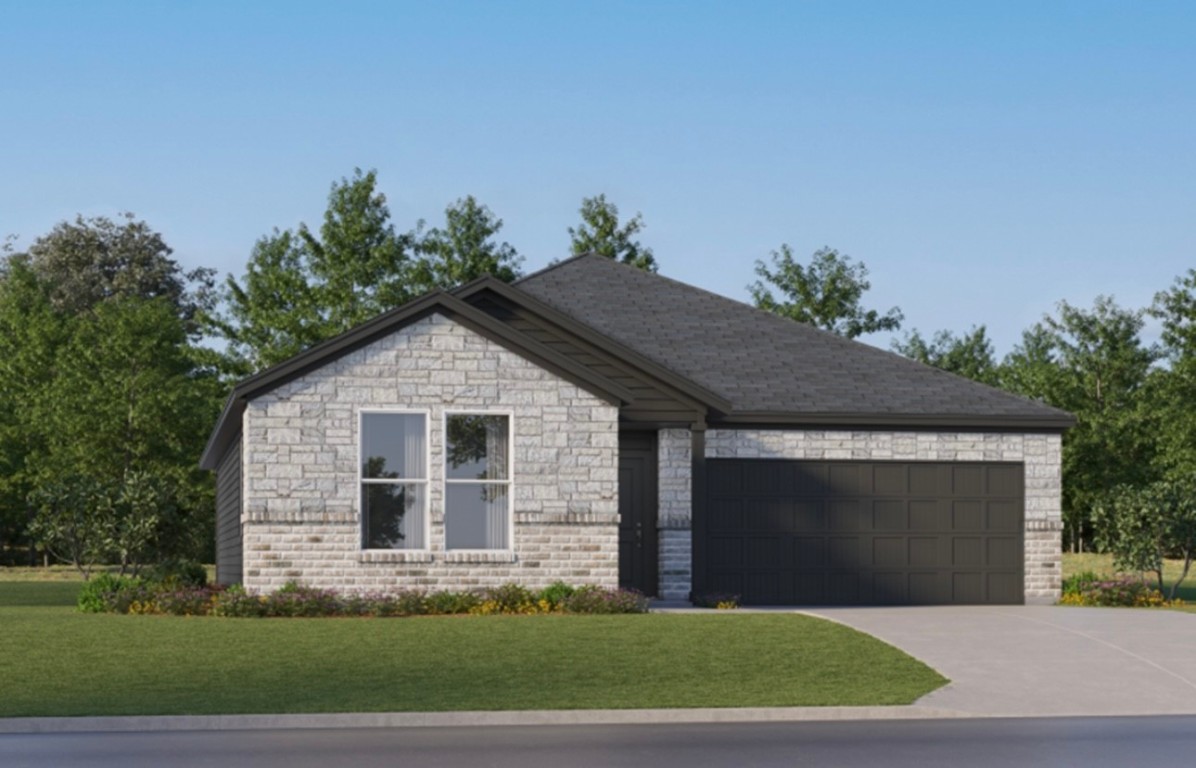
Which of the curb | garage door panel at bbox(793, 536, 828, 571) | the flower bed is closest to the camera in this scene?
the curb

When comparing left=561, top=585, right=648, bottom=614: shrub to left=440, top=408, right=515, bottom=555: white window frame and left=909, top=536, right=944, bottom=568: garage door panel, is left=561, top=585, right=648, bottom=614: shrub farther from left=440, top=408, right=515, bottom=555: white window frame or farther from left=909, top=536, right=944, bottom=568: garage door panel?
left=909, top=536, right=944, bottom=568: garage door panel

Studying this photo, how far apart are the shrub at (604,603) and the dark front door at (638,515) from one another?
2.82m

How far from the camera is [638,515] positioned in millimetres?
27281

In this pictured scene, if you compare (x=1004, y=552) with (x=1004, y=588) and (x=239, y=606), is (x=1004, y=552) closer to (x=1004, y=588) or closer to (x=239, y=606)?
(x=1004, y=588)

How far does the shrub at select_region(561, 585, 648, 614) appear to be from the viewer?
24.1 metres

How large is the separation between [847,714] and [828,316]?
4031 centimetres

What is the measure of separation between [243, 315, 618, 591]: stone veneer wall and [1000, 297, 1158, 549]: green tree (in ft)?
118

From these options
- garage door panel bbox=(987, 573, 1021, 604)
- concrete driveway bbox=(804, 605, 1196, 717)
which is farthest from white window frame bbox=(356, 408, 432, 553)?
garage door panel bbox=(987, 573, 1021, 604)

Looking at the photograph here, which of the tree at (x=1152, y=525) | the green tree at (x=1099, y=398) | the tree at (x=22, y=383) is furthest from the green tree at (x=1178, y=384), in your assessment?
the tree at (x=22, y=383)

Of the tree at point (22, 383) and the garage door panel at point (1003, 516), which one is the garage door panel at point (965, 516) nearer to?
the garage door panel at point (1003, 516)

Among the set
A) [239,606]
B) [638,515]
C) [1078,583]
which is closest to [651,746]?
[239,606]

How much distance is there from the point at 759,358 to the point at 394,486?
7.75 m

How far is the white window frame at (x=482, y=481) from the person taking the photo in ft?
82.3

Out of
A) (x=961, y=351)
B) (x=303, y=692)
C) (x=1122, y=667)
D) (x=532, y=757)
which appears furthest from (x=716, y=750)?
(x=961, y=351)
